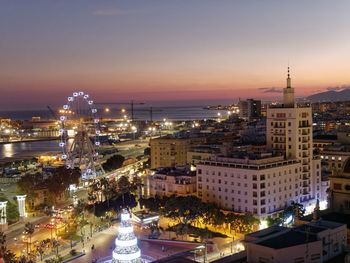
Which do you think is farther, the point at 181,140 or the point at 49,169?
the point at 49,169

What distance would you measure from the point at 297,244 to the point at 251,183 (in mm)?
25699

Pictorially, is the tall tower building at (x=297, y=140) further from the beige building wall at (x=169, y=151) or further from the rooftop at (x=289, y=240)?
the rooftop at (x=289, y=240)

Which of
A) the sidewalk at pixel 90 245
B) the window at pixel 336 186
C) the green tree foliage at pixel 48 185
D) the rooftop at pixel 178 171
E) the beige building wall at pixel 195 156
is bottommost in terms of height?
the sidewalk at pixel 90 245

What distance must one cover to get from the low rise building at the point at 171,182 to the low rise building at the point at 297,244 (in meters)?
28.8

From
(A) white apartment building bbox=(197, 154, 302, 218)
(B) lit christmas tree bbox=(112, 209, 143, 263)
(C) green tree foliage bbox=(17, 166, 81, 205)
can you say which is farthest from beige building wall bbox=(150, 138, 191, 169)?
(B) lit christmas tree bbox=(112, 209, 143, 263)

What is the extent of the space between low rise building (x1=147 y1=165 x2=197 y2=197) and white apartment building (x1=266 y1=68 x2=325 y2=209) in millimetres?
11694

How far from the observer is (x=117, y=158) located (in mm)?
97375

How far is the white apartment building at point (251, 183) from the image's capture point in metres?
50.0

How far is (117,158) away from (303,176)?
50205 millimetres

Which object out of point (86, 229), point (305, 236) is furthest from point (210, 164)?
point (305, 236)

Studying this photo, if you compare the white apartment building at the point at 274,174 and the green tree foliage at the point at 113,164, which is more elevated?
the white apartment building at the point at 274,174

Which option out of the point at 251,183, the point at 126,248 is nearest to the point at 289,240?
the point at 126,248

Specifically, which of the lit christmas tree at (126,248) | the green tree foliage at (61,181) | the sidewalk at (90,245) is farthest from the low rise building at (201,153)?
the lit christmas tree at (126,248)

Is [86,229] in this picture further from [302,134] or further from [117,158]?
[117,158]
